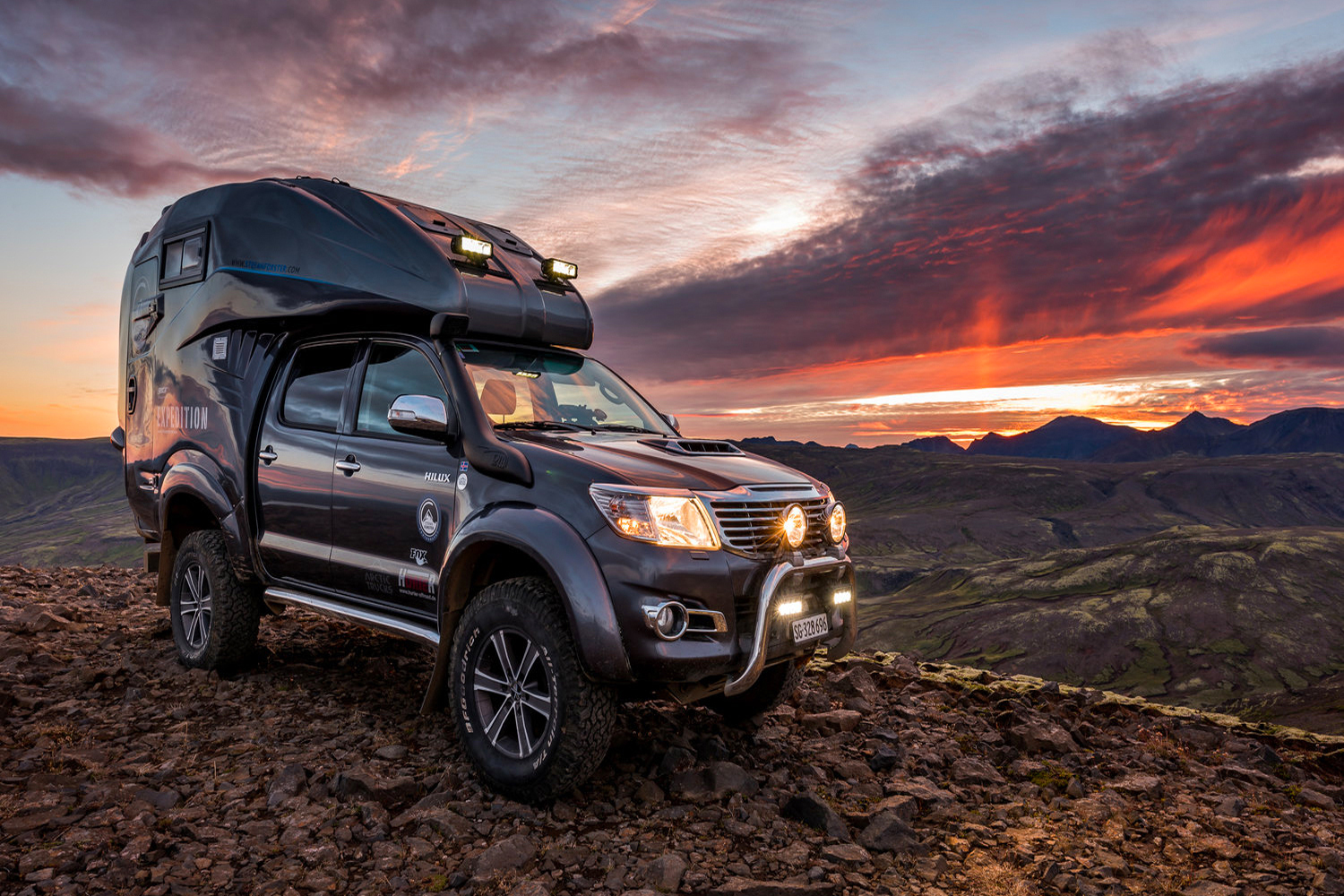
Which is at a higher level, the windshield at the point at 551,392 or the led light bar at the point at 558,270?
the led light bar at the point at 558,270

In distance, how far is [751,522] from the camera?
476 cm

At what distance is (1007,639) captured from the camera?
11494 cm

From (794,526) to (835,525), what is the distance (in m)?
0.60

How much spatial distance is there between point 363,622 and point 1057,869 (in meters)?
4.36

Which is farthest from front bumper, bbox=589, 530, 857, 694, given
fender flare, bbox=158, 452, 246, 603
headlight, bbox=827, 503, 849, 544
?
fender flare, bbox=158, 452, 246, 603

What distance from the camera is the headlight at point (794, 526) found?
490cm

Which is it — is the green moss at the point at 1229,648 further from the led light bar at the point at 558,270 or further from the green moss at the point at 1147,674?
the led light bar at the point at 558,270

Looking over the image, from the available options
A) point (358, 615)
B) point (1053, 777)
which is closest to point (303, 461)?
point (358, 615)

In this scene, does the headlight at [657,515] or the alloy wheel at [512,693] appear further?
the alloy wheel at [512,693]

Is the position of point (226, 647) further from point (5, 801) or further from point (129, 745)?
point (5, 801)

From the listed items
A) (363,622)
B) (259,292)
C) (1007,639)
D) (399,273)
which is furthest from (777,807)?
(1007,639)

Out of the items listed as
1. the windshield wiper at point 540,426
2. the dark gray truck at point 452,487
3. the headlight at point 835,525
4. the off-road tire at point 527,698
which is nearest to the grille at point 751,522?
the dark gray truck at point 452,487

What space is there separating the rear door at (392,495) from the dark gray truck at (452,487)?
0.02 metres

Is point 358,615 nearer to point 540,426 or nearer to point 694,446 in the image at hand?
point 540,426
